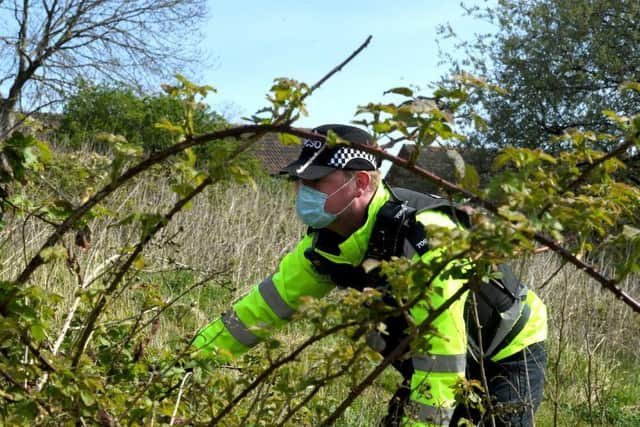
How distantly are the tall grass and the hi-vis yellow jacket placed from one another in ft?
1.33

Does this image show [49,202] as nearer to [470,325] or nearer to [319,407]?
[319,407]

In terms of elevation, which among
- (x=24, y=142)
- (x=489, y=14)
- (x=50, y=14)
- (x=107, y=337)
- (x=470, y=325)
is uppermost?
(x=50, y=14)

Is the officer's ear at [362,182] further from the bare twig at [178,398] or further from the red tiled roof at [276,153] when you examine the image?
the red tiled roof at [276,153]

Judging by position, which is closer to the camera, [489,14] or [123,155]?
[123,155]

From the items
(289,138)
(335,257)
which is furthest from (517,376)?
(289,138)

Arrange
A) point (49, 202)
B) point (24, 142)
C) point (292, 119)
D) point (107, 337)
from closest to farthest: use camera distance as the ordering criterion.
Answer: point (292, 119) < point (24, 142) < point (49, 202) < point (107, 337)

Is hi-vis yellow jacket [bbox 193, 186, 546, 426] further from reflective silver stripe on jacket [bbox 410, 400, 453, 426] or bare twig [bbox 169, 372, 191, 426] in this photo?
bare twig [bbox 169, 372, 191, 426]

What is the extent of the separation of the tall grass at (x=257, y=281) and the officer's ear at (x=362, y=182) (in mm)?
753

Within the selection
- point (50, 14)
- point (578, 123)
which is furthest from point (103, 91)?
point (578, 123)

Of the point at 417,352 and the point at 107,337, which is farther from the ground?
the point at 107,337

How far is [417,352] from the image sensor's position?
196 cm

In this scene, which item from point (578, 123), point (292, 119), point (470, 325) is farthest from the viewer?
point (578, 123)

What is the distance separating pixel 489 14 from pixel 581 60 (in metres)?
1.97

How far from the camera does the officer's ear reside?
3.15 metres
